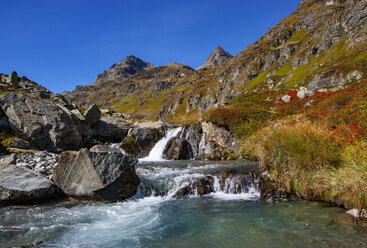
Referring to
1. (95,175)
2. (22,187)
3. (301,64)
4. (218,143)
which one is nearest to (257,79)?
(301,64)

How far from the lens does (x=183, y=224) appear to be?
26.0 ft

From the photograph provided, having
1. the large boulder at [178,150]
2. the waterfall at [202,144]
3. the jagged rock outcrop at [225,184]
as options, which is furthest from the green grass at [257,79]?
the jagged rock outcrop at [225,184]

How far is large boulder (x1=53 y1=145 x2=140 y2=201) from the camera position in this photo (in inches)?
440

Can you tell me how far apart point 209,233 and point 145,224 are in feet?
9.34

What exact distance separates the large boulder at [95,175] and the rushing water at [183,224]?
2.26 feet

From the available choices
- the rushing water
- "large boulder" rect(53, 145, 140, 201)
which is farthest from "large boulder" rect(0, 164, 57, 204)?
"large boulder" rect(53, 145, 140, 201)

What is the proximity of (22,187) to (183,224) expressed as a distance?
8.81 metres

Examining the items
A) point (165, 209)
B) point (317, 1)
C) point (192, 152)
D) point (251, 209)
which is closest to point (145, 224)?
point (165, 209)

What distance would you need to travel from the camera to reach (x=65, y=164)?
1195 centimetres

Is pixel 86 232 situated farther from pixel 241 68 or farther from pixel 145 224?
pixel 241 68

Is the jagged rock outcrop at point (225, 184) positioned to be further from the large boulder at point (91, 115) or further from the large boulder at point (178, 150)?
the large boulder at point (91, 115)

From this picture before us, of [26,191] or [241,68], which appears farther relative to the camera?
[241,68]

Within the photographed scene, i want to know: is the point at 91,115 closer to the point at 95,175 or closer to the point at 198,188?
the point at 95,175

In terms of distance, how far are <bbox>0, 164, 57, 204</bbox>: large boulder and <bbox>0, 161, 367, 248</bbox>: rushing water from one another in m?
0.52
